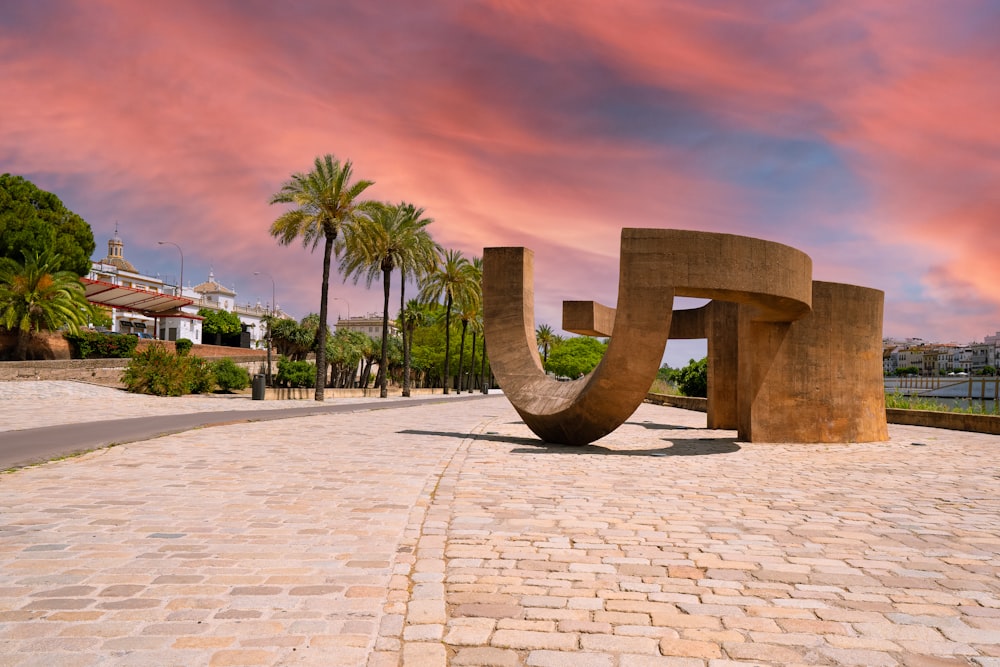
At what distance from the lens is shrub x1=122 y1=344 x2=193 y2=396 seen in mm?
30297

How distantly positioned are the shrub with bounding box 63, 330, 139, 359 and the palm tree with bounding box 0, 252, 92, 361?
1.33 metres

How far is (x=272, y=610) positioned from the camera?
147 inches

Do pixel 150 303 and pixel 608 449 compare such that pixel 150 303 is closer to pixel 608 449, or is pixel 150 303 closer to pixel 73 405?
pixel 73 405

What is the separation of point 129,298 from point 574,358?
183 feet

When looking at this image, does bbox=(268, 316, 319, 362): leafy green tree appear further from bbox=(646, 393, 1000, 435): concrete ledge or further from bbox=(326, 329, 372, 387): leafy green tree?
bbox=(646, 393, 1000, 435): concrete ledge

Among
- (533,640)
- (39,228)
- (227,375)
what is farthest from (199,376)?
(533,640)

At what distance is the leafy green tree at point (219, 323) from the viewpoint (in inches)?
3351

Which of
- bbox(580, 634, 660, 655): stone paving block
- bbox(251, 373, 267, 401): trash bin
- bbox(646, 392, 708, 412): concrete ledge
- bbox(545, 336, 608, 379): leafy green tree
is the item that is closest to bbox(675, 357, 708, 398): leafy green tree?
bbox(646, 392, 708, 412): concrete ledge

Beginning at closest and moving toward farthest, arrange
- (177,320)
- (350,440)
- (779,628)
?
1. (779,628)
2. (350,440)
3. (177,320)

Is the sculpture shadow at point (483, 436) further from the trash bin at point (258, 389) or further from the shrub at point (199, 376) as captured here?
the shrub at point (199, 376)

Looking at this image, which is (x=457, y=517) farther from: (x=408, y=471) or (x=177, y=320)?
(x=177, y=320)

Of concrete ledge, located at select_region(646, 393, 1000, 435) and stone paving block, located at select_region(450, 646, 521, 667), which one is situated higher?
concrete ledge, located at select_region(646, 393, 1000, 435)

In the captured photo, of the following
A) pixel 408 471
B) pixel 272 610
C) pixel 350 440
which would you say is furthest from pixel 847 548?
pixel 350 440

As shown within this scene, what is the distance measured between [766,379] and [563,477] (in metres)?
7.40
